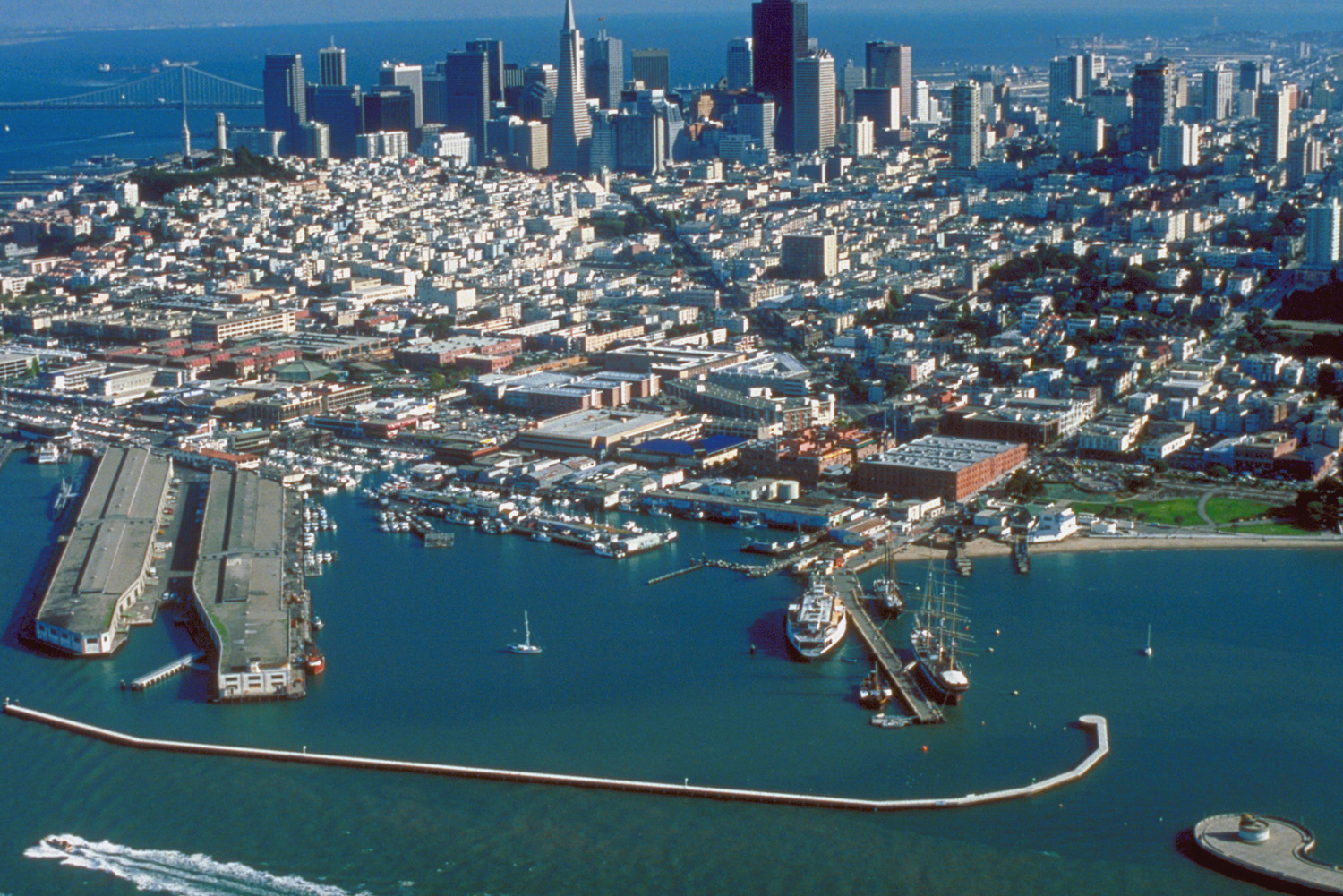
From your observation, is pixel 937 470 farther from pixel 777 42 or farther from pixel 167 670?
pixel 777 42

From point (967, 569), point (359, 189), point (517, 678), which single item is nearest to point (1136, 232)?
point (359, 189)

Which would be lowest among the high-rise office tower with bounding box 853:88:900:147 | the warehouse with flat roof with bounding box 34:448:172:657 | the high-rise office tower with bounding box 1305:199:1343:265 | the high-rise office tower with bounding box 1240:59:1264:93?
the warehouse with flat roof with bounding box 34:448:172:657

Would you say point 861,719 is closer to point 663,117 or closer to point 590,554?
point 590,554

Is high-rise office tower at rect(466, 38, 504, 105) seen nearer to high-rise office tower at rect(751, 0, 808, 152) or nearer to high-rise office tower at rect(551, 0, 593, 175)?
high-rise office tower at rect(551, 0, 593, 175)

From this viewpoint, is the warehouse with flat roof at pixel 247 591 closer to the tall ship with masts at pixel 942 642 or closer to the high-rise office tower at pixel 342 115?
the tall ship with masts at pixel 942 642

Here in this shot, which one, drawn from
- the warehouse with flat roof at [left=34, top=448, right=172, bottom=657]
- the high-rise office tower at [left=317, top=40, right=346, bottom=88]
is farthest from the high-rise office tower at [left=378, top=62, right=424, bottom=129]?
the warehouse with flat roof at [left=34, top=448, right=172, bottom=657]

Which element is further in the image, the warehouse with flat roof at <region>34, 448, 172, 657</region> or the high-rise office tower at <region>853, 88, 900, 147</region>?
the high-rise office tower at <region>853, 88, 900, 147</region>

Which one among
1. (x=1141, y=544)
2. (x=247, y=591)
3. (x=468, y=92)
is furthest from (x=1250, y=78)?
(x=247, y=591)
